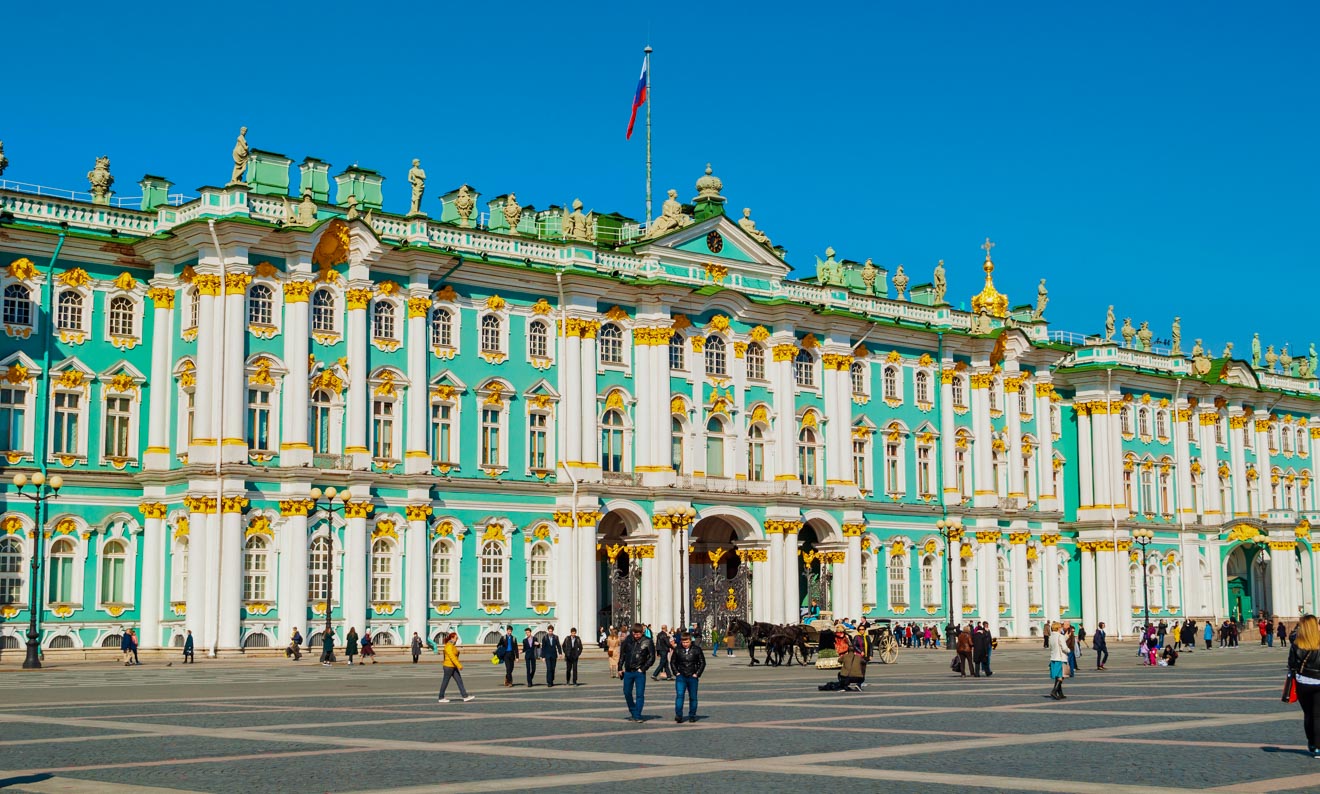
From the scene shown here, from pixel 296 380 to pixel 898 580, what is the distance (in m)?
31.5

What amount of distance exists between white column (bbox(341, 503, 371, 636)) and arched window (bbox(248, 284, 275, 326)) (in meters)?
7.09

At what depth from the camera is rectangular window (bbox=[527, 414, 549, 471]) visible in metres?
63.7

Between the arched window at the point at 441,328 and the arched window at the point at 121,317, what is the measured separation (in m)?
10.7

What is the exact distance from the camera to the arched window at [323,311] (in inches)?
2303

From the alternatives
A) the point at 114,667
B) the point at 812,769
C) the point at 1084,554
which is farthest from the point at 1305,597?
the point at 812,769

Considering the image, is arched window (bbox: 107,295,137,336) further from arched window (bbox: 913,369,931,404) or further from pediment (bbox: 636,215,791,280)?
arched window (bbox: 913,369,931,404)

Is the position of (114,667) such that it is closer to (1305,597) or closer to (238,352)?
(238,352)

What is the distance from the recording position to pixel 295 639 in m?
54.2

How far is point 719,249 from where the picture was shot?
70188 millimetres

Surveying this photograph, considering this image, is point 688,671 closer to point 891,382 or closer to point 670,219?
point 670,219

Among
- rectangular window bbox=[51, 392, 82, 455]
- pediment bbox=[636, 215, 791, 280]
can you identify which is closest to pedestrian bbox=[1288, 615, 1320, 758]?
rectangular window bbox=[51, 392, 82, 455]

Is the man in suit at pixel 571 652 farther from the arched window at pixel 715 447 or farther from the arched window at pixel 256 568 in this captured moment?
the arched window at pixel 715 447

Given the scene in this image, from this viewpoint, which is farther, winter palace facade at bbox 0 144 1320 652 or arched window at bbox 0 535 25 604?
winter palace facade at bbox 0 144 1320 652

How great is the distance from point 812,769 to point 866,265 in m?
→ 62.4
